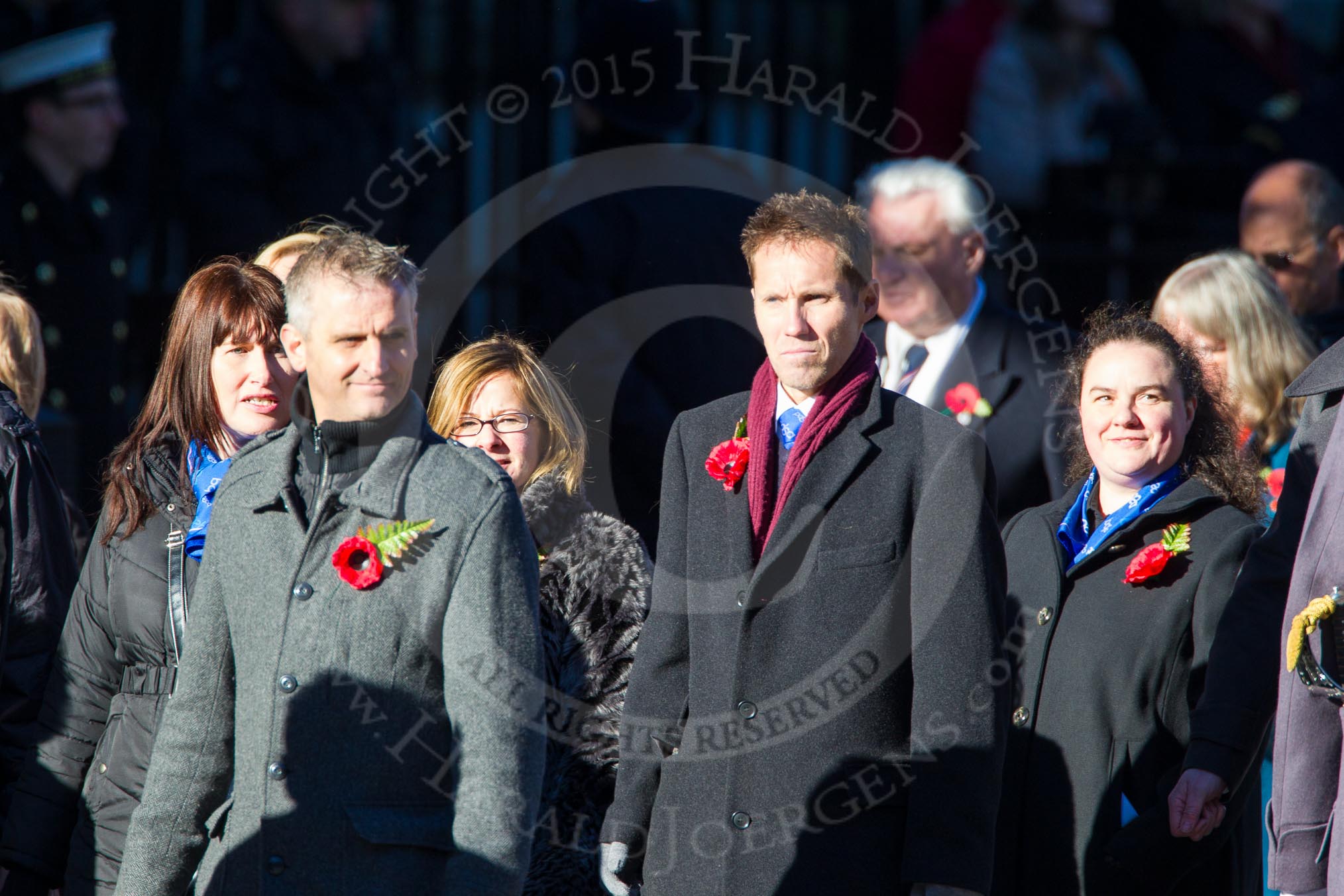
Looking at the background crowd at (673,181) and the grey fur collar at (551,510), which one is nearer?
the grey fur collar at (551,510)

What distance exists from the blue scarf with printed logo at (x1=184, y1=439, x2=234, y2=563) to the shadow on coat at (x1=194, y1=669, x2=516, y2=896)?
2.59 feet

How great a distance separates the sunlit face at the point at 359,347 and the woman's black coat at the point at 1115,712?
4.84 ft

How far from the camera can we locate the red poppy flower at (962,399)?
14.4 ft

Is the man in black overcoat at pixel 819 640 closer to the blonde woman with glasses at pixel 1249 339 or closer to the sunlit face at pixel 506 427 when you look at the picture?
the sunlit face at pixel 506 427

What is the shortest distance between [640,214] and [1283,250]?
1.93m

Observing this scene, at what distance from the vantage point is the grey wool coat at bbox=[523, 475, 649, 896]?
324cm

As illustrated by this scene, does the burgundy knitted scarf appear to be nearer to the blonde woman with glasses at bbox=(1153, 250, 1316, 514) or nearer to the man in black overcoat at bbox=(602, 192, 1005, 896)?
the man in black overcoat at bbox=(602, 192, 1005, 896)

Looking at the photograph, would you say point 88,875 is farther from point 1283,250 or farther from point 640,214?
point 1283,250

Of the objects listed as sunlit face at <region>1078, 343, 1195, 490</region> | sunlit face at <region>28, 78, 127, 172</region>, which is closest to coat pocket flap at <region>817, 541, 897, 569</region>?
sunlit face at <region>1078, 343, 1195, 490</region>

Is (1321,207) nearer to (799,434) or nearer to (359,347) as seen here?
(799,434)

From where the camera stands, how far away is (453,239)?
19.7 ft

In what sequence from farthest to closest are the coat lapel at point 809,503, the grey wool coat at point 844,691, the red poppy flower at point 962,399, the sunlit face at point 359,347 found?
the red poppy flower at point 962,399 → the coat lapel at point 809,503 → the grey wool coat at point 844,691 → the sunlit face at point 359,347

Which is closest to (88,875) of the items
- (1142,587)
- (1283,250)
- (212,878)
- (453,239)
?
(212,878)

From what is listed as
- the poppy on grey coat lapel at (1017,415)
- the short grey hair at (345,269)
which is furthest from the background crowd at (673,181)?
the short grey hair at (345,269)
